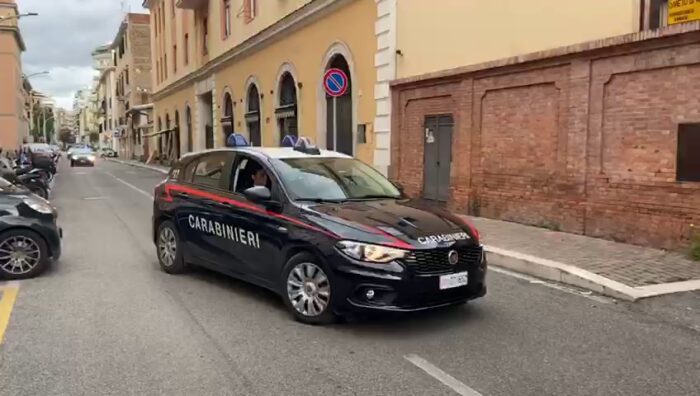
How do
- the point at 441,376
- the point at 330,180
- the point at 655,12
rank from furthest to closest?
the point at 655,12 → the point at 330,180 → the point at 441,376

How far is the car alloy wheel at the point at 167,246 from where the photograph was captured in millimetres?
7758

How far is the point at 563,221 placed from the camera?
1058 cm

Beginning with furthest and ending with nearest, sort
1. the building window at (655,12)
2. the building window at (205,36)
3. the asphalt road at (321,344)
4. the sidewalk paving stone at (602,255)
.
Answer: the building window at (205,36), the building window at (655,12), the sidewalk paving stone at (602,255), the asphalt road at (321,344)

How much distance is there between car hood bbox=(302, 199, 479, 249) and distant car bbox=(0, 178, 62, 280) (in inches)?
150

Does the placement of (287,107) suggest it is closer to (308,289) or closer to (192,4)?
(192,4)

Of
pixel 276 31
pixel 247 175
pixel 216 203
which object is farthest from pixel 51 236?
pixel 276 31

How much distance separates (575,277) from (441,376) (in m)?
3.58

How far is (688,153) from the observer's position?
8.61 meters

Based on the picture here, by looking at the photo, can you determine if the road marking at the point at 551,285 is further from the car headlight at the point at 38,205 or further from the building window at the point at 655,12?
the car headlight at the point at 38,205

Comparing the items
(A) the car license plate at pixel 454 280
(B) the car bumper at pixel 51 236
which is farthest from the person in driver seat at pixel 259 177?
(B) the car bumper at pixel 51 236

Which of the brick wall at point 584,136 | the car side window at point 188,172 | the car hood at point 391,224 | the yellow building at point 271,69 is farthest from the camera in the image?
the yellow building at point 271,69

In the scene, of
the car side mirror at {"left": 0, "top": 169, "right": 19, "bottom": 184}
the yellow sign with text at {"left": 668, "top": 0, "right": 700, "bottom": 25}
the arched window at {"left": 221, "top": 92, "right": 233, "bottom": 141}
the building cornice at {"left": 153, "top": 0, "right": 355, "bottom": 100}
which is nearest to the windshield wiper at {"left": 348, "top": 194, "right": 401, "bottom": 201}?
the yellow sign with text at {"left": 668, "top": 0, "right": 700, "bottom": 25}

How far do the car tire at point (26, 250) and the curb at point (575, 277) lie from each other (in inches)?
229

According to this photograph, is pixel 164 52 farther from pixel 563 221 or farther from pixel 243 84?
pixel 563 221
